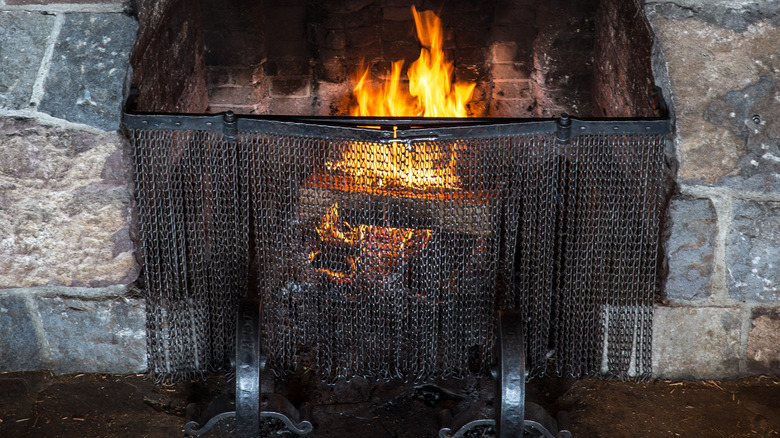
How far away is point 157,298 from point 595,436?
4.27 ft

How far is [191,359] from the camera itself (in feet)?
8.33

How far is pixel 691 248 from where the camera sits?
2377 mm

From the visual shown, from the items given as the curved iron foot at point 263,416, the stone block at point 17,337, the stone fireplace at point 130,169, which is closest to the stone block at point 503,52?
the stone fireplace at point 130,169

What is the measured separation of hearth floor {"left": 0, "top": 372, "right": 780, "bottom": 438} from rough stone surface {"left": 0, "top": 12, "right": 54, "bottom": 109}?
2.84 feet

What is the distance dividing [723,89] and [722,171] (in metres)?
0.22

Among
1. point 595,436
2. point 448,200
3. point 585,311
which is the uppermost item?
point 448,200

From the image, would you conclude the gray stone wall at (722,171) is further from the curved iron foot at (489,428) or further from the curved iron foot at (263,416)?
the curved iron foot at (263,416)

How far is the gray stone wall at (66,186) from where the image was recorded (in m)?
2.25

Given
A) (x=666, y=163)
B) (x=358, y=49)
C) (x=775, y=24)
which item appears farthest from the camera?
(x=358, y=49)

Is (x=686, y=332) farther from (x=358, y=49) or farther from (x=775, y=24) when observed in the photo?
(x=358, y=49)

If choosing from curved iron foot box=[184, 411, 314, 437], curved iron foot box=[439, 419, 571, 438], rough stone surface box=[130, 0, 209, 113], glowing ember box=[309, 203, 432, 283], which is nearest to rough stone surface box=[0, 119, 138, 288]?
rough stone surface box=[130, 0, 209, 113]

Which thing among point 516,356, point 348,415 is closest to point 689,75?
point 516,356

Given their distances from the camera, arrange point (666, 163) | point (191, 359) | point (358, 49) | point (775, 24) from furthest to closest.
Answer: point (358, 49)
point (191, 359)
point (666, 163)
point (775, 24)

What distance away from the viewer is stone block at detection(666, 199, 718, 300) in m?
2.33
